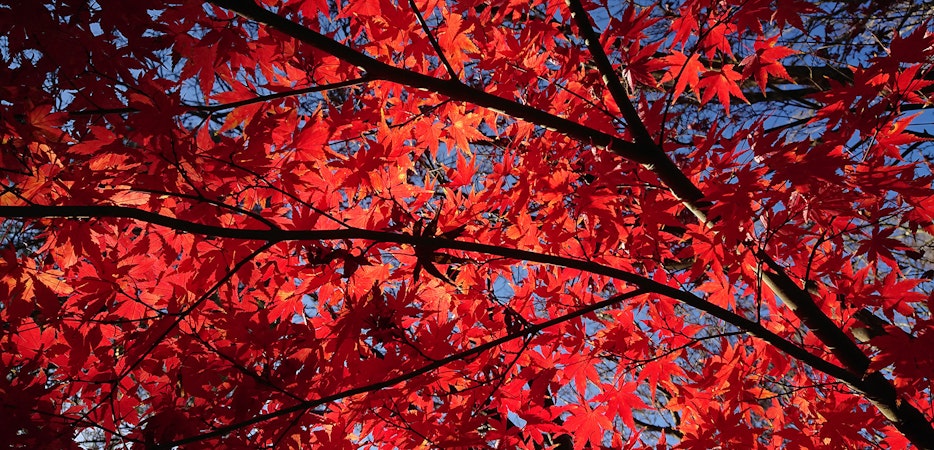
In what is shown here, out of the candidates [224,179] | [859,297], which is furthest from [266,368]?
[859,297]

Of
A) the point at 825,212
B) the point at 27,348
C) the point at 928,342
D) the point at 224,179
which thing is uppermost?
the point at 224,179

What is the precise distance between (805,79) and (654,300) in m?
2.95

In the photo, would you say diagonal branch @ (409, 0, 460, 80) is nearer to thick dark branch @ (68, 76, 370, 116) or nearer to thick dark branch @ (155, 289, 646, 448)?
thick dark branch @ (68, 76, 370, 116)

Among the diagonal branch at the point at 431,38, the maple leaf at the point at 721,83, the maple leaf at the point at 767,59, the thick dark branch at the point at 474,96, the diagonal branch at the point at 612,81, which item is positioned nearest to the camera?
the thick dark branch at the point at 474,96

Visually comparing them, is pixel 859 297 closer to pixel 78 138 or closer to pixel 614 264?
pixel 614 264

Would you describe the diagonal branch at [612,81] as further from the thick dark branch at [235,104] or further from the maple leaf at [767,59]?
the thick dark branch at [235,104]

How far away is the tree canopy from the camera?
2.10 metres

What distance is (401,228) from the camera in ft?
8.64

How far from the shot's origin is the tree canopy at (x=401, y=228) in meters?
2.10

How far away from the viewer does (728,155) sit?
7.84 feet

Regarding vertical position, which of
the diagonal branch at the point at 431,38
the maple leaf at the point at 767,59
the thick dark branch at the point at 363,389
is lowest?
the thick dark branch at the point at 363,389

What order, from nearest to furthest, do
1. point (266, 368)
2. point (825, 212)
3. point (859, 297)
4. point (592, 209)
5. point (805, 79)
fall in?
point (266, 368)
point (825, 212)
point (592, 209)
point (859, 297)
point (805, 79)

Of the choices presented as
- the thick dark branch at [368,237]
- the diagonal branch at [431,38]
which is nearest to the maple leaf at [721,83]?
the thick dark branch at [368,237]

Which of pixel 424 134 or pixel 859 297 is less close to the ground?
pixel 424 134
